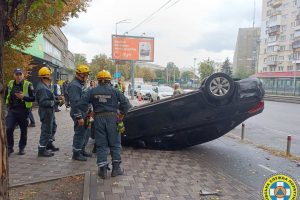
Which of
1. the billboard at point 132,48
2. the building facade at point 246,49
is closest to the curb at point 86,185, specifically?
the billboard at point 132,48

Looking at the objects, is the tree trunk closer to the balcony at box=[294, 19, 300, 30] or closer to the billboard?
the billboard

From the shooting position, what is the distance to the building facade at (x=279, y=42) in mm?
61750

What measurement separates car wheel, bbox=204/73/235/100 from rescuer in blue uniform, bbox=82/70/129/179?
2294mm

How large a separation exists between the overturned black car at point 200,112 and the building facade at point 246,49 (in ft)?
332

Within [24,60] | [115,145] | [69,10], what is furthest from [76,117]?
[24,60]

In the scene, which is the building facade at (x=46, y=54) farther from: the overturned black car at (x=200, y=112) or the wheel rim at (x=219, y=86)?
the wheel rim at (x=219, y=86)

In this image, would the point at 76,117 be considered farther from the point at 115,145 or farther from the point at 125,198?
the point at 125,198

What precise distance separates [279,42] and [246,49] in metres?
38.0

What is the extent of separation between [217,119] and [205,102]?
0.45 meters

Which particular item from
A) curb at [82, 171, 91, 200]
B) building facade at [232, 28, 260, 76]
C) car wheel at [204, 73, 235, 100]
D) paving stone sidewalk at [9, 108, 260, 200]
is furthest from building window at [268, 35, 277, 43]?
curb at [82, 171, 91, 200]

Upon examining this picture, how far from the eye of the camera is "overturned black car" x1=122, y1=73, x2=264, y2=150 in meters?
6.71

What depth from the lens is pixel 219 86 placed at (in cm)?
674

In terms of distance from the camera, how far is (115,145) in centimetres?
516

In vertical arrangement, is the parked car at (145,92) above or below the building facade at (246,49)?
below
